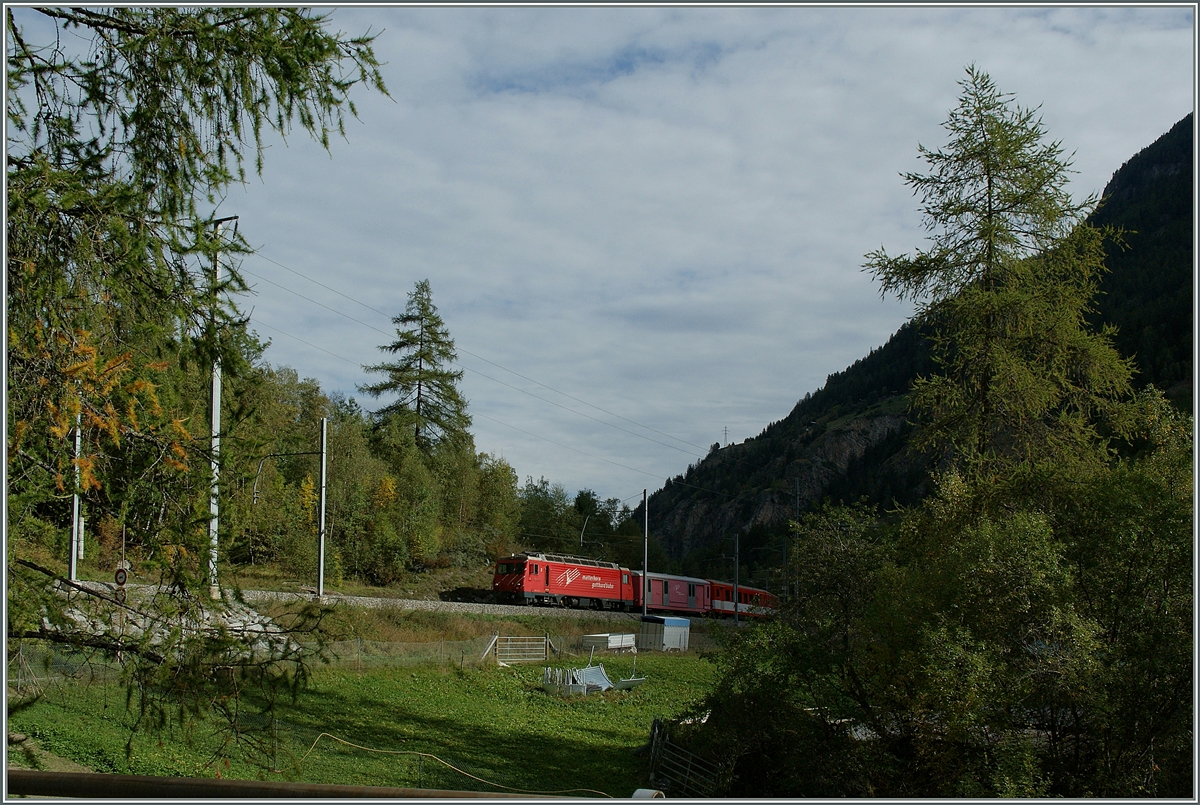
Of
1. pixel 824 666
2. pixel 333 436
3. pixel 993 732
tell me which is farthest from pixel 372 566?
pixel 993 732

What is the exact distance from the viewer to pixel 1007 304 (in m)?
12.0

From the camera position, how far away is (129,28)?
5059mm

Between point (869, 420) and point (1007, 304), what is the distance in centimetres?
14193

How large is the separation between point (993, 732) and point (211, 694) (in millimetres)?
8409

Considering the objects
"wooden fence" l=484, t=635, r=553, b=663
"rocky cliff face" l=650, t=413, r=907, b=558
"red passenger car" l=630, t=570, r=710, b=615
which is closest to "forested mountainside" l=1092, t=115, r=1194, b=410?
"red passenger car" l=630, t=570, r=710, b=615

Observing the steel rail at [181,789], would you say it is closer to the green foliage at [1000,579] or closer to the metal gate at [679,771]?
the green foliage at [1000,579]

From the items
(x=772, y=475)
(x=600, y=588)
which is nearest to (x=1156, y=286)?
(x=600, y=588)

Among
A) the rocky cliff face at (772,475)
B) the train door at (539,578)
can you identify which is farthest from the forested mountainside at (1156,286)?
the rocky cliff face at (772,475)

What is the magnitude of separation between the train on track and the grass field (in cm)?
1081

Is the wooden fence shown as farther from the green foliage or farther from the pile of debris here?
the green foliage

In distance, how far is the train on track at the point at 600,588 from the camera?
123 feet

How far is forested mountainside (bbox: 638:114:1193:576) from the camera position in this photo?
217 ft

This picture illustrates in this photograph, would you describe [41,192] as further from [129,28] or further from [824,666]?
[824,666]

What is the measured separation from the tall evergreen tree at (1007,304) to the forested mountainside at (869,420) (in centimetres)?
4666
